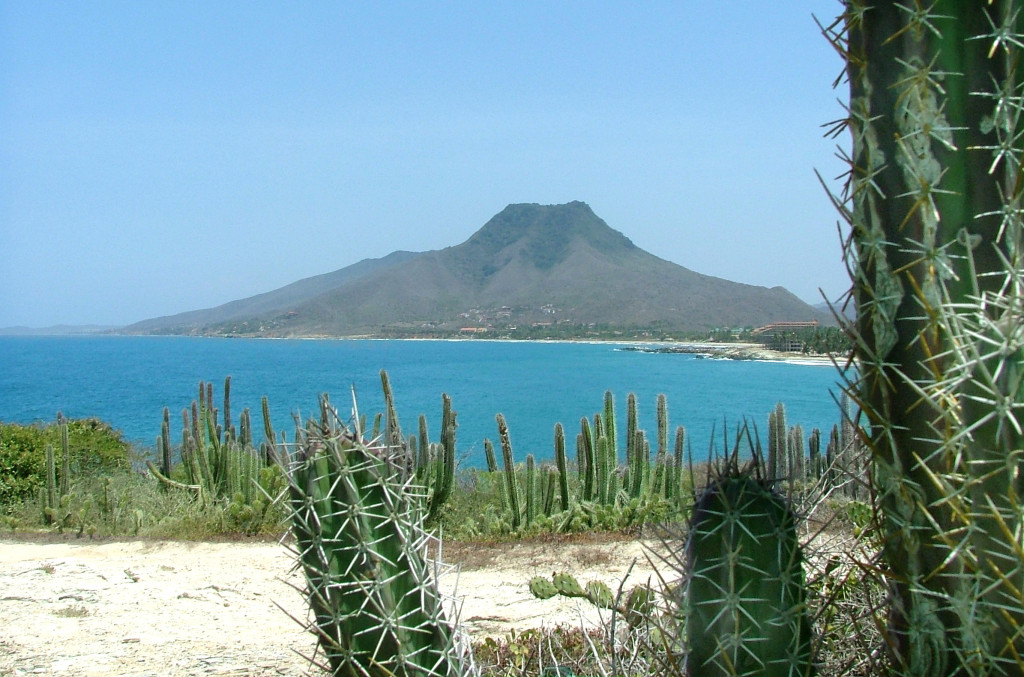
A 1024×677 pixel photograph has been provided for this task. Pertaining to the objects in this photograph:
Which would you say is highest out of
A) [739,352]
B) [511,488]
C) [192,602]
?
[511,488]

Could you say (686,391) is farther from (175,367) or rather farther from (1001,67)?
(175,367)

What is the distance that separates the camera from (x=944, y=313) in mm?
1680

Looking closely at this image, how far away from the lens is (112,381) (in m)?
89.2

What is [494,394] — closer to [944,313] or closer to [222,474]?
[222,474]

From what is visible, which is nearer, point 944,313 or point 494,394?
point 944,313

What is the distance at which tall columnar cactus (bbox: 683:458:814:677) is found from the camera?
1906mm

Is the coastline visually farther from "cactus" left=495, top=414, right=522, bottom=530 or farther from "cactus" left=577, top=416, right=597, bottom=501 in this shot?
"cactus" left=495, top=414, right=522, bottom=530

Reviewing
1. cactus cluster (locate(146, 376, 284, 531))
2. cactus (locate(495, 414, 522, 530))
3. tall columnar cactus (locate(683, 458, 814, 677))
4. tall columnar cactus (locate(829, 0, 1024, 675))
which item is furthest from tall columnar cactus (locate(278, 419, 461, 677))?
cactus cluster (locate(146, 376, 284, 531))

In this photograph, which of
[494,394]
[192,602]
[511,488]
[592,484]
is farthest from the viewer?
[494,394]

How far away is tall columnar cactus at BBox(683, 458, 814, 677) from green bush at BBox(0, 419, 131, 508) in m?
12.0

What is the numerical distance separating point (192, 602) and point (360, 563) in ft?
17.3

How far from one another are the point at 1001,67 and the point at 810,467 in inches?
600

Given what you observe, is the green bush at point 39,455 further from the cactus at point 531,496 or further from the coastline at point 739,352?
the coastline at point 739,352

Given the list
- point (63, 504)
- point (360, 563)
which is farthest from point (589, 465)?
point (360, 563)
